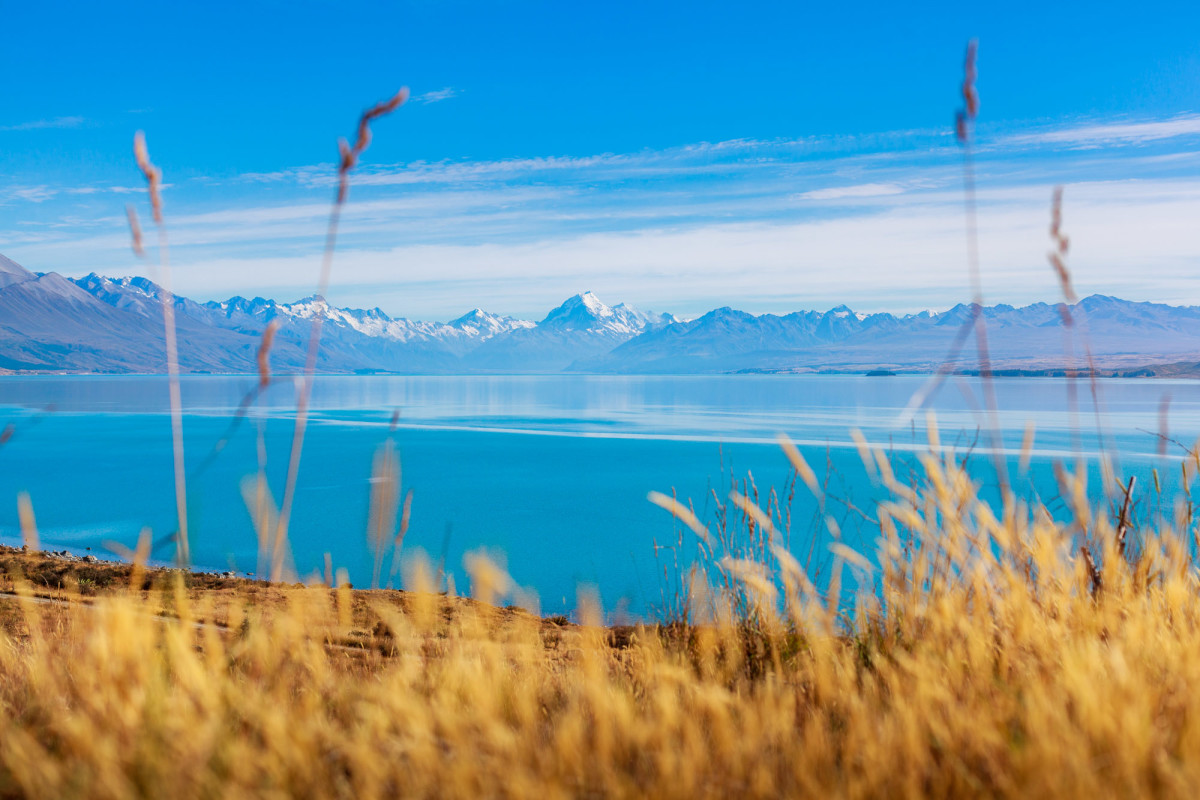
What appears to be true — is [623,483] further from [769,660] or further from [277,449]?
[769,660]

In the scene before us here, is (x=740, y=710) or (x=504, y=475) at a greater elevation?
(x=740, y=710)

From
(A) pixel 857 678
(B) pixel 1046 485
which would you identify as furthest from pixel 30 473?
(A) pixel 857 678

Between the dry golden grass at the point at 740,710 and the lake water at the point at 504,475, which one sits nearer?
the dry golden grass at the point at 740,710

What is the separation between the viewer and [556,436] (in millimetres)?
54000

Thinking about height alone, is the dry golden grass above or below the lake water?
above

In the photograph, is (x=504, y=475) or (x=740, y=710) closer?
(x=740, y=710)

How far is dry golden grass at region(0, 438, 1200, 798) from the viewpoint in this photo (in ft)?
6.88

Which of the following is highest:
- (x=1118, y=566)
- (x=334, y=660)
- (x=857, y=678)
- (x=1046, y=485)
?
(x=1118, y=566)

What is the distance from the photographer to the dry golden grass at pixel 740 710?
6.88 ft

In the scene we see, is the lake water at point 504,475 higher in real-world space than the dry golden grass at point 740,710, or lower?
lower

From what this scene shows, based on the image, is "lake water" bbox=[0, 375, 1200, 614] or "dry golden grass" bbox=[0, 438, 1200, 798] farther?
"lake water" bbox=[0, 375, 1200, 614]

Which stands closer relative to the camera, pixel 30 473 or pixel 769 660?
pixel 769 660

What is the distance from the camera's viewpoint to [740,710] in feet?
8.68

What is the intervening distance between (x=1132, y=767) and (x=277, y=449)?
147 ft
